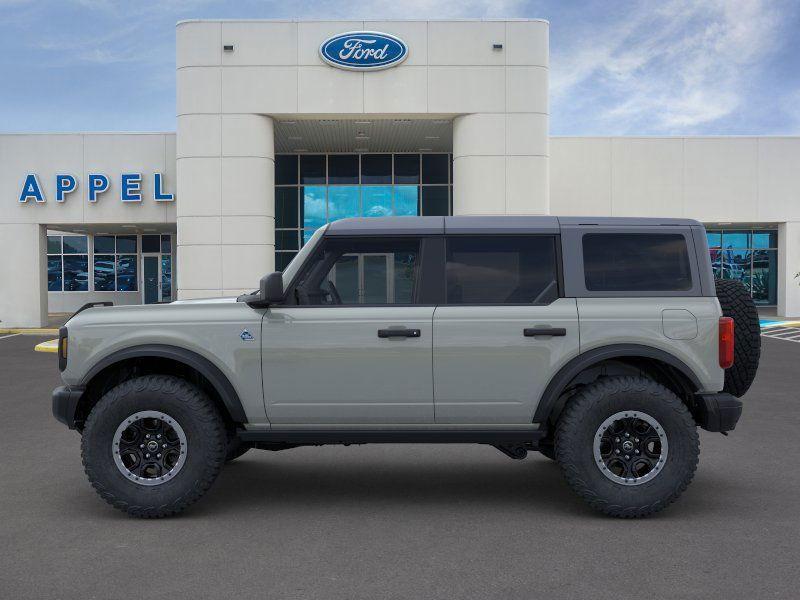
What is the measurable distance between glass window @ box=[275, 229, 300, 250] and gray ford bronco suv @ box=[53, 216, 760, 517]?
2244 cm

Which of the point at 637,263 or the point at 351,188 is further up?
the point at 351,188

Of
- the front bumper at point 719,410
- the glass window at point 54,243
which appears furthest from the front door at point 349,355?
the glass window at point 54,243

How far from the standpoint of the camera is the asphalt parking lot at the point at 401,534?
3.96m

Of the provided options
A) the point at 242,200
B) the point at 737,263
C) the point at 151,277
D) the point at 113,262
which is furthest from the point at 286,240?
the point at 737,263

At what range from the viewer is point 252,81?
71.2 feet

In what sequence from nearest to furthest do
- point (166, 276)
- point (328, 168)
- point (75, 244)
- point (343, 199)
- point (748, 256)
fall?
1. point (343, 199)
2. point (328, 168)
3. point (748, 256)
4. point (166, 276)
5. point (75, 244)

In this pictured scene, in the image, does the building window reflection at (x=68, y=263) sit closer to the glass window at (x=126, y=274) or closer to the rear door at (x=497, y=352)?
the glass window at (x=126, y=274)

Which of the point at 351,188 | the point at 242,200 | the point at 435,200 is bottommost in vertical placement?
the point at 242,200

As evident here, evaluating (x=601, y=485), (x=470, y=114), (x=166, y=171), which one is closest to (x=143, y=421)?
(x=601, y=485)

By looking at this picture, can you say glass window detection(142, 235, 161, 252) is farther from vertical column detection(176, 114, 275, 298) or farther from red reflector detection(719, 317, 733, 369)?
red reflector detection(719, 317, 733, 369)

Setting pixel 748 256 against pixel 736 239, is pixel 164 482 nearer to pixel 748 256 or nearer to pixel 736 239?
pixel 736 239

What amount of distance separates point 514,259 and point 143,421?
2.80 m

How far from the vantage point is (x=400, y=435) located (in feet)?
17.1

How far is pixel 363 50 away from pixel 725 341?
18251 mm
